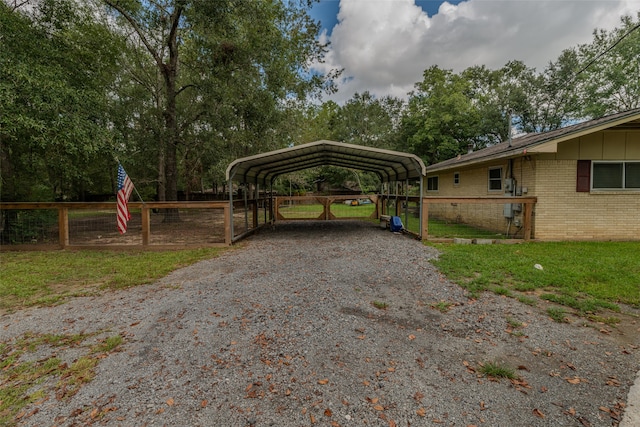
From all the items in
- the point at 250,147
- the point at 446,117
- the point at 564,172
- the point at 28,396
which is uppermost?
the point at 446,117

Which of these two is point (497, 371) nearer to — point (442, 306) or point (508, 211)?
point (442, 306)

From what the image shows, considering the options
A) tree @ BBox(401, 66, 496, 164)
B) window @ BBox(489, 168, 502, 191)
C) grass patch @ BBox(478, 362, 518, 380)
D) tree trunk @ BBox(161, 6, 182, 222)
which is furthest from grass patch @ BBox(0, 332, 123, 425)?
tree @ BBox(401, 66, 496, 164)

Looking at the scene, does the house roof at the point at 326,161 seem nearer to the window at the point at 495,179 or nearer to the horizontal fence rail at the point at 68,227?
the horizontal fence rail at the point at 68,227

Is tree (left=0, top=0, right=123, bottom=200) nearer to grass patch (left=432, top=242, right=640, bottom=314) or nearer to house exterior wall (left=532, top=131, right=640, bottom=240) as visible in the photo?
grass patch (left=432, top=242, right=640, bottom=314)

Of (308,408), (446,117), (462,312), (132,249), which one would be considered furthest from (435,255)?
(446,117)

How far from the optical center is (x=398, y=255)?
6941mm

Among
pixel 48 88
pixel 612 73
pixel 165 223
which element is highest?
pixel 612 73

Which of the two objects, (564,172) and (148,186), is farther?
(148,186)

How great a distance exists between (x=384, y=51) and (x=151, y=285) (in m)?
22.8

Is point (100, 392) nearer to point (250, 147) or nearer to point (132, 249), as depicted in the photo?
point (132, 249)

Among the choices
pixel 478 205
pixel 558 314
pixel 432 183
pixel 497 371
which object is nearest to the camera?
pixel 497 371

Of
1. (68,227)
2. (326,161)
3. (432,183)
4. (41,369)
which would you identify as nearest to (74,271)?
(68,227)

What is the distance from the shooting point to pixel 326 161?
516 inches

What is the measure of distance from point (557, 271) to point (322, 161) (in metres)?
9.20
